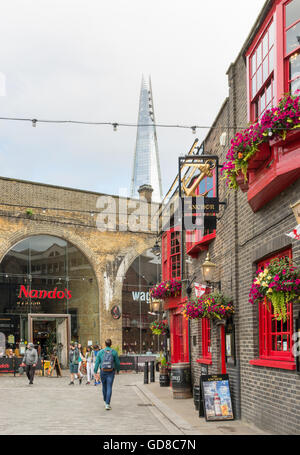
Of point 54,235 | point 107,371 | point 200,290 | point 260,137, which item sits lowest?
point 107,371

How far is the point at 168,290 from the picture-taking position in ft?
65.8

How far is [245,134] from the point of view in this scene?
8797 millimetres

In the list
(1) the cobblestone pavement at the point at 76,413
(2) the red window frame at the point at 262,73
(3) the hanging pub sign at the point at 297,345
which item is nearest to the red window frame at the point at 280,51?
(2) the red window frame at the point at 262,73

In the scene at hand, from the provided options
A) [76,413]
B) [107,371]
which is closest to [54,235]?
[107,371]

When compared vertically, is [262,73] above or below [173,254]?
above

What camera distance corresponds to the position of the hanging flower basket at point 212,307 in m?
11.8

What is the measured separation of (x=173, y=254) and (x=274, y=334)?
1117 centimetres

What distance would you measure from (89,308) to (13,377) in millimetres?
7743

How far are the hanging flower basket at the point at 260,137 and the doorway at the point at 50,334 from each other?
77.7 feet

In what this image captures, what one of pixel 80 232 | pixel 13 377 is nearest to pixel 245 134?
pixel 13 377

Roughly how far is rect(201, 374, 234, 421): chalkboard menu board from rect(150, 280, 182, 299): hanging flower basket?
27.0 feet

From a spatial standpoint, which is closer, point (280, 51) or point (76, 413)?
point (280, 51)

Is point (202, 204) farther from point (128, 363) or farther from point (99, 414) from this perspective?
point (128, 363)
